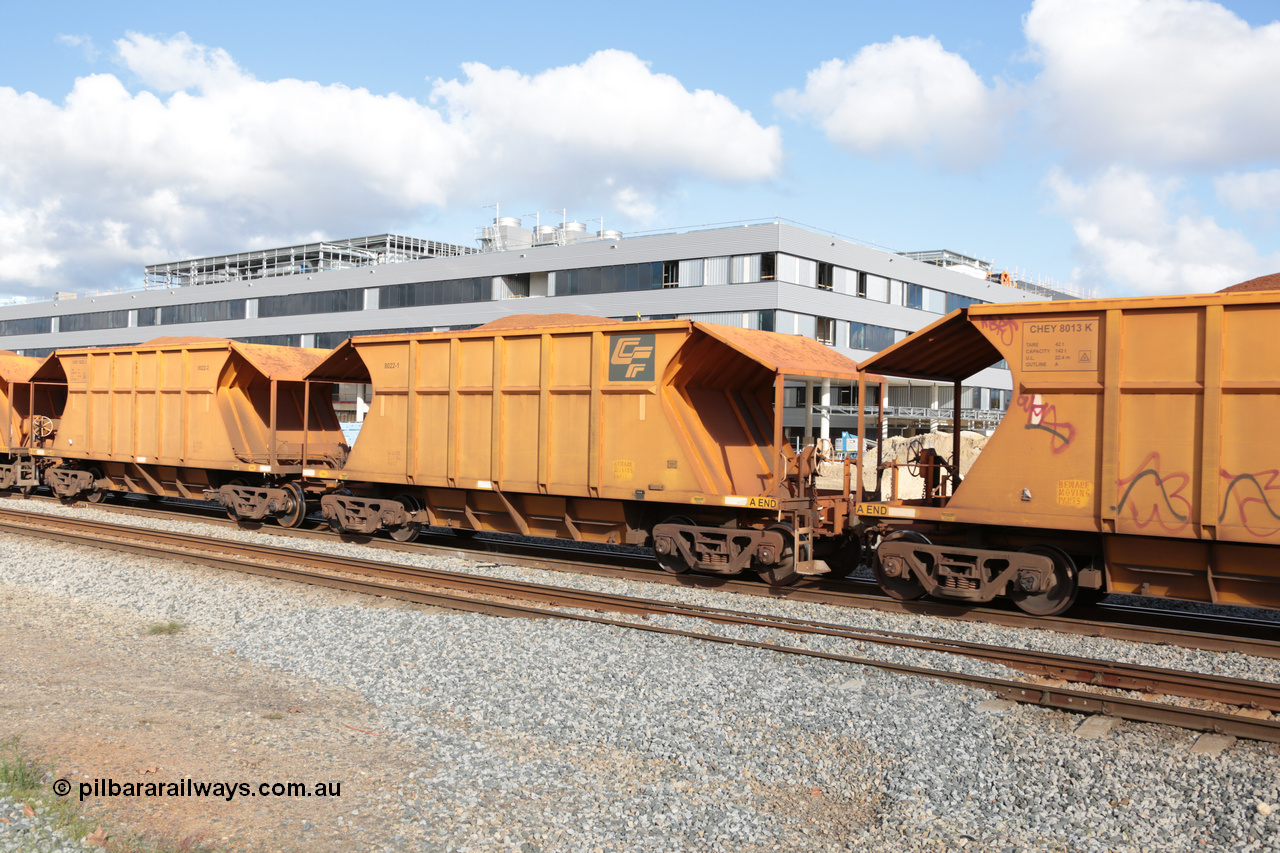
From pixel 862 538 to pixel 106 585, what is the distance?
34.3 ft

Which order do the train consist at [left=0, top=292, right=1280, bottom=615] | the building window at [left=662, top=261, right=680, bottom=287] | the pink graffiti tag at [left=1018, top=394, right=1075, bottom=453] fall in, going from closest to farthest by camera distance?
the train consist at [left=0, top=292, right=1280, bottom=615], the pink graffiti tag at [left=1018, top=394, right=1075, bottom=453], the building window at [left=662, top=261, right=680, bottom=287]

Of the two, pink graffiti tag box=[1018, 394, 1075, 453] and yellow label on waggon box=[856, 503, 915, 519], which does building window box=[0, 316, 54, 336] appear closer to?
yellow label on waggon box=[856, 503, 915, 519]

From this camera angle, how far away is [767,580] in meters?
11.8

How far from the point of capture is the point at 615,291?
4625cm

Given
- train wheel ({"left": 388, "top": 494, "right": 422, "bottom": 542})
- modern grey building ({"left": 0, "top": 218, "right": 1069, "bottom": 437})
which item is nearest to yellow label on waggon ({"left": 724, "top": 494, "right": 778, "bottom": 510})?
train wheel ({"left": 388, "top": 494, "right": 422, "bottom": 542})

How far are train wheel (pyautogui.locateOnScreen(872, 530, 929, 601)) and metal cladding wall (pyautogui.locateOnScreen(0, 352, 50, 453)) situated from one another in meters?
22.0

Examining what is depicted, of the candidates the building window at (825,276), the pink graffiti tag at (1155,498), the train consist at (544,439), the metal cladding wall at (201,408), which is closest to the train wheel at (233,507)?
the train consist at (544,439)

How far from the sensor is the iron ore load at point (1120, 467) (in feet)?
28.6

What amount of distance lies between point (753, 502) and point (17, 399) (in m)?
22.5

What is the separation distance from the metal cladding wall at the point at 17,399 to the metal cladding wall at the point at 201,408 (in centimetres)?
368

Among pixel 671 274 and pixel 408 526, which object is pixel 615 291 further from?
pixel 408 526

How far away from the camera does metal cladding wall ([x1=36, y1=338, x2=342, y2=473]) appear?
58.5ft

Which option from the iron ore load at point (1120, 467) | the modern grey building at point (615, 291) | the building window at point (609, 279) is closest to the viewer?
the iron ore load at point (1120, 467)

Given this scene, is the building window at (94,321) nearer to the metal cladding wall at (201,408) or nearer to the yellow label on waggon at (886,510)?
the metal cladding wall at (201,408)
